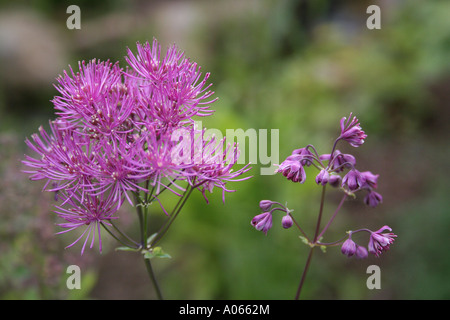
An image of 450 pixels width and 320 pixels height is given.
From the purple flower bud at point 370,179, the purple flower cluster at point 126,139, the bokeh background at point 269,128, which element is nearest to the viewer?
the purple flower cluster at point 126,139

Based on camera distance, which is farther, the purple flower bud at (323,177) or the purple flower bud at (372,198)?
the purple flower bud at (372,198)

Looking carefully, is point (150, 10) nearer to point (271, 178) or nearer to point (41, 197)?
point (271, 178)

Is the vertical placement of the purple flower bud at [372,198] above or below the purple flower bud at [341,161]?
below

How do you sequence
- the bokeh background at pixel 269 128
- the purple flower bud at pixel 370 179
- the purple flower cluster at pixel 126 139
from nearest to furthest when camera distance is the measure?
the purple flower cluster at pixel 126 139 → the purple flower bud at pixel 370 179 → the bokeh background at pixel 269 128

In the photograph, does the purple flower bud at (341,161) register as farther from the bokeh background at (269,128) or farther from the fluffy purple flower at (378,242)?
the bokeh background at (269,128)

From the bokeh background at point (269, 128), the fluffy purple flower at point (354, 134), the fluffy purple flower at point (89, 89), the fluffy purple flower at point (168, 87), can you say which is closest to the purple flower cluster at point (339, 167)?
the fluffy purple flower at point (354, 134)

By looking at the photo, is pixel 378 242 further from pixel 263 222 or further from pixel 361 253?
pixel 263 222
